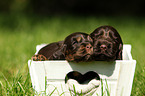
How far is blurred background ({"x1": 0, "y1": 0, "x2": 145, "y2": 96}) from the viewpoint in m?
3.35

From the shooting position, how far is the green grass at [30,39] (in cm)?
276

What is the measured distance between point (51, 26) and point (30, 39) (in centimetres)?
175

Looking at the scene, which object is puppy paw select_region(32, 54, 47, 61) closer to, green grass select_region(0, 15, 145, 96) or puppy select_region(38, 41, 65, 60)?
puppy select_region(38, 41, 65, 60)

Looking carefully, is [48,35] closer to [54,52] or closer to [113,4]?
[54,52]

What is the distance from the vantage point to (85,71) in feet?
8.01

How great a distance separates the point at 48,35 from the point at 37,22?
1.98m

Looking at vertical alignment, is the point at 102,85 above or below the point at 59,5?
below

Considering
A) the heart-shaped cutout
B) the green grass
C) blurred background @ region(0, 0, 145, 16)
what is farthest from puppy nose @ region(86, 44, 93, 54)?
blurred background @ region(0, 0, 145, 16)

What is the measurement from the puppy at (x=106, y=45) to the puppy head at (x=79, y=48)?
86 mm

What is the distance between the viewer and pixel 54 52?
277cm

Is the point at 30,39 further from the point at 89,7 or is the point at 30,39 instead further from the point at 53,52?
the point at 89,7

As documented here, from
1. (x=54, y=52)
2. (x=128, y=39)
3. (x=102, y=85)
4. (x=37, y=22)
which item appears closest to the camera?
(x=102, y=85)

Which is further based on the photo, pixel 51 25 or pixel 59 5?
pixel 59 5

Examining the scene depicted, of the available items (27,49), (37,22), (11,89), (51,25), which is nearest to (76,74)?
(11,89)
